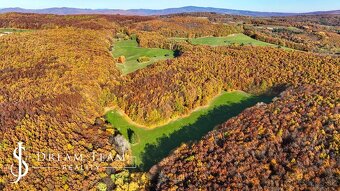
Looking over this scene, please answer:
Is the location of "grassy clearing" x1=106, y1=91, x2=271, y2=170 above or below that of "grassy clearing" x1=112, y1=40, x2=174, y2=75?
below

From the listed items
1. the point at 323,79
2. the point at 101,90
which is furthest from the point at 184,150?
the point at 323,79

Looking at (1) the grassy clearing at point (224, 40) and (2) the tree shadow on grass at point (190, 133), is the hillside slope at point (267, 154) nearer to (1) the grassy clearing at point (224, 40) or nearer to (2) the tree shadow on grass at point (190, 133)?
(2) the tree shadow on grass at point (190, 133)

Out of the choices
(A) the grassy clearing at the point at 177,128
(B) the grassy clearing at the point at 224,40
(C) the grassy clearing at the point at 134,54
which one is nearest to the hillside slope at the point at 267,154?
(A) the grassy clearing at the point at 177,128

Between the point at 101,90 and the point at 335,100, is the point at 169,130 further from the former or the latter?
the point at 335,100

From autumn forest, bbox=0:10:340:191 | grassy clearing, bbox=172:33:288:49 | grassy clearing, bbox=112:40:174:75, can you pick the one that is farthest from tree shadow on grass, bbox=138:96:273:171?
grassy clearing, bbox=172:33:288:49

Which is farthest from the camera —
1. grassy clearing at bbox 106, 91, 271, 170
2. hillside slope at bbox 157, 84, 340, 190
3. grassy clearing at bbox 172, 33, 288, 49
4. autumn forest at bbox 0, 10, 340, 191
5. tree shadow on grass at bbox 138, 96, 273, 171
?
grassy clearing at bbox 172, 33, 288, 49

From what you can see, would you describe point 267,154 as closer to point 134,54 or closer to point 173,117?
point 173,117

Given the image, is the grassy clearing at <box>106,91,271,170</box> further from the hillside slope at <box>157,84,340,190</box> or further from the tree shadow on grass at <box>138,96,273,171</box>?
the hillside slope at <box>157,84,340,190</box>
